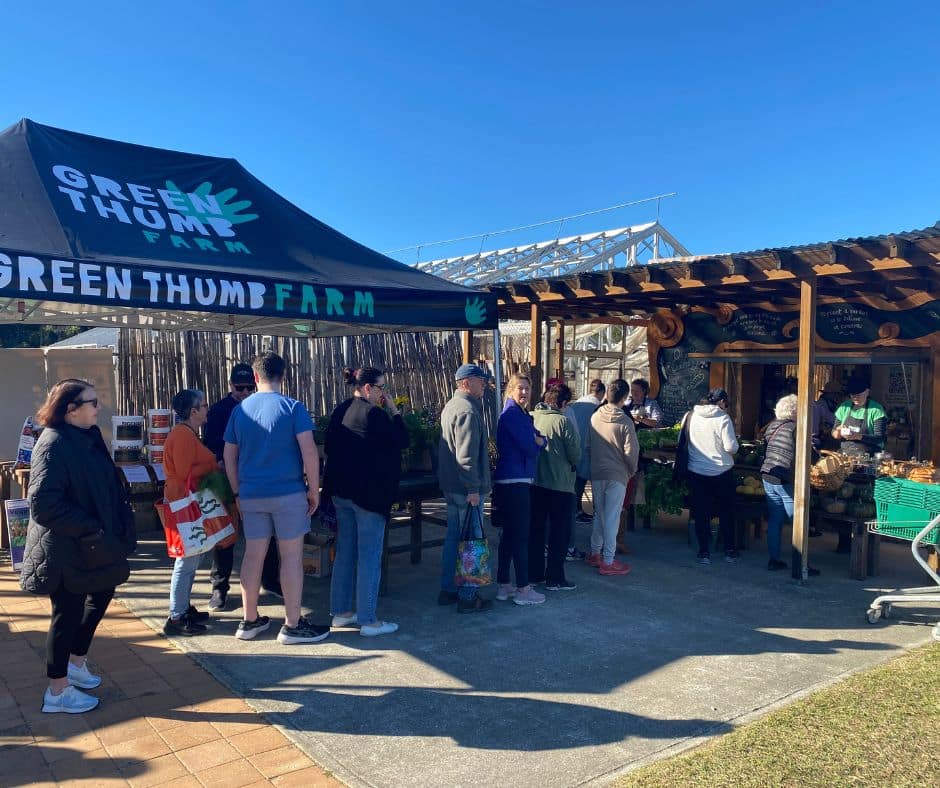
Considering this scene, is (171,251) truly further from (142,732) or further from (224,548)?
(142,732)

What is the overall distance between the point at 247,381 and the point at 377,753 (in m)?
3.14

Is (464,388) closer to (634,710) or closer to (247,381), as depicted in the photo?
(247,381)

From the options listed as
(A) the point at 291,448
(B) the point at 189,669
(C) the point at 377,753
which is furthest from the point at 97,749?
(A) the point at 291,448

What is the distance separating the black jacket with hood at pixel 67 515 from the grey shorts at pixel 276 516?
92 centimetres

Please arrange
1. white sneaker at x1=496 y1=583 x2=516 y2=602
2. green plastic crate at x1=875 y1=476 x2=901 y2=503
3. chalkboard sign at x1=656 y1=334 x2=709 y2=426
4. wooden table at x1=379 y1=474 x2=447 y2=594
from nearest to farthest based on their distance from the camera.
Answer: green plastic crate at x1=875 y1=476 x2=901 y2=503 < white sneaker at x1=496 y1=583 x2=516 y2=602 < wooden table at x1=379 y1=474 x2=447 y2=594 < chalkboard sign at x1=656 y1=334 x2=709 y2=426

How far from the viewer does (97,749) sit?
134 inches

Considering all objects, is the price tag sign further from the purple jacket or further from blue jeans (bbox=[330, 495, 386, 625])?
the purple jacket

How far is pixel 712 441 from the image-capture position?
23.2ft

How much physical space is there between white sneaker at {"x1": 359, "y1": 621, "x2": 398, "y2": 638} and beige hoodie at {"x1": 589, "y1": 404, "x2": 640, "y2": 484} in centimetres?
255

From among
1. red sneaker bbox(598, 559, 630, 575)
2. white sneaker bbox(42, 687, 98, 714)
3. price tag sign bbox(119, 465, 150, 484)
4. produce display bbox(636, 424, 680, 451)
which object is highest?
produce display bbox(636, 424, 680, 451)

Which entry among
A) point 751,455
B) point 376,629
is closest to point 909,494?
point 751,455

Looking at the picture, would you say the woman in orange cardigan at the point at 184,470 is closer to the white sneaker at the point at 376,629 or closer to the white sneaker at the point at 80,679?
the white sneaker at the point at 80,679

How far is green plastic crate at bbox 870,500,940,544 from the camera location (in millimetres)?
5320

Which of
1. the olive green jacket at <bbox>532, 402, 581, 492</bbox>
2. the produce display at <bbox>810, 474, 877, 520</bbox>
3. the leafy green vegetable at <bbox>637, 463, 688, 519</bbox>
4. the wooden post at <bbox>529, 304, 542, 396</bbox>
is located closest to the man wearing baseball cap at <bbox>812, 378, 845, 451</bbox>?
the produce display at <bbox>810, 474, 877, 520</bbox>
